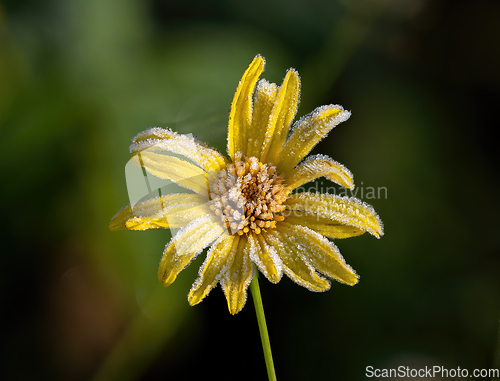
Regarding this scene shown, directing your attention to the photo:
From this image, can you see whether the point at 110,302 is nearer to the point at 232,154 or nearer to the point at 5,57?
the point at 232,154

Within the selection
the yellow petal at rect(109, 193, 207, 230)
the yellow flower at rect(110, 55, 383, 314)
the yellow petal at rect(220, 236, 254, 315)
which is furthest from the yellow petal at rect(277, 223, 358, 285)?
the yellow petal at rect(109, 193, 207, 230)

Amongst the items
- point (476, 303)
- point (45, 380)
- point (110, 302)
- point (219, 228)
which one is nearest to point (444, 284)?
point (476, 303)

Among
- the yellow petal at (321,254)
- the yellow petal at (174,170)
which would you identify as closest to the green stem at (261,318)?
the yellow petal at (321,254)

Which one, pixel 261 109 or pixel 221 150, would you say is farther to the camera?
pixel 221 150

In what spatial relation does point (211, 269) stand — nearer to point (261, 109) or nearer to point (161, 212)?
point (161, 212)

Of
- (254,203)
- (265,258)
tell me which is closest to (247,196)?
(254,203)

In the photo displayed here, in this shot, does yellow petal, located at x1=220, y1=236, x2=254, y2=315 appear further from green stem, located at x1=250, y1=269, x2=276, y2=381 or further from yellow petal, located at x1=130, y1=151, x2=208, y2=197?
yellow petal, located at x1=130, y1=151, x2=208, y2=197
